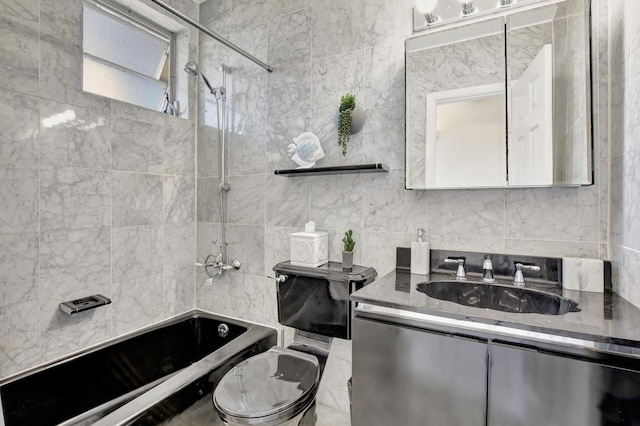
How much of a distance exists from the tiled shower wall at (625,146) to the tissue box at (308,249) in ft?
4.17

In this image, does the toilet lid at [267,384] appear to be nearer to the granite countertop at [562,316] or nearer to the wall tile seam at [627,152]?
the granite countertop at [562,316]

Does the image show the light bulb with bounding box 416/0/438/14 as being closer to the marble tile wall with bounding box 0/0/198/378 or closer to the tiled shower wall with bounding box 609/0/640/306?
the tiled shower wall with bounding box 609/0/640/306

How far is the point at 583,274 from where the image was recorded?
127cm

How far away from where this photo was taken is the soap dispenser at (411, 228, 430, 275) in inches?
61.2

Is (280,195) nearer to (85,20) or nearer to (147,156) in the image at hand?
(147,156)

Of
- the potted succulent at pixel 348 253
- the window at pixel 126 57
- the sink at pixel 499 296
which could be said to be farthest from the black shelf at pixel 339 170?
the window at pixel 126 57

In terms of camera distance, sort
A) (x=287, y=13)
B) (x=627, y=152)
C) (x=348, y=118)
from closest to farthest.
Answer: (x=627, y=152)
(x=348, y=118)
(x=287, y=13)

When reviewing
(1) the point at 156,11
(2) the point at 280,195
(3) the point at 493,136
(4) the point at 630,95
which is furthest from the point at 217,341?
(4) the point at 630,95

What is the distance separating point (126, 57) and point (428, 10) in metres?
1.90

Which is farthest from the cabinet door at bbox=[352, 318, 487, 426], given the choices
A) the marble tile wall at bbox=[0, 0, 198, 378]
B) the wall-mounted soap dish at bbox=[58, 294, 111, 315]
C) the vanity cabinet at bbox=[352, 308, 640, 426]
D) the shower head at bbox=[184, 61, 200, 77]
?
the shower head at bbox=[184, 61, 200, 77]

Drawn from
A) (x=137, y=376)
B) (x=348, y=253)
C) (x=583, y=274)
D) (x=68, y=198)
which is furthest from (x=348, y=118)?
(x=137, y=376)

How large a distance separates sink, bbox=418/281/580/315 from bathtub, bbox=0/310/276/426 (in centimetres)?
109

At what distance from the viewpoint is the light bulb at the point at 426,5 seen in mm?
1570

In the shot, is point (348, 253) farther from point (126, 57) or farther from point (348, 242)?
point (126, 57)
